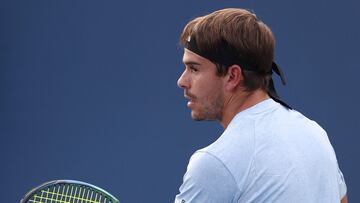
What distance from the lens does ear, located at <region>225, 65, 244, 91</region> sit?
2.03 meters

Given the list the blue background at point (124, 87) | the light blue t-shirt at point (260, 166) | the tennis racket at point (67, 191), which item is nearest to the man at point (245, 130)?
the light blue t-shirt at point (260, 166)

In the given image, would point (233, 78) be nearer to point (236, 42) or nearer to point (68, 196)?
point (236, 42)

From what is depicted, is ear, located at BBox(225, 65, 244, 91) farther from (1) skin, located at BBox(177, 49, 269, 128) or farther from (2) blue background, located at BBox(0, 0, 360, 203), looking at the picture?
(2) blue background, located at BBox(0, 0, 360, 203)

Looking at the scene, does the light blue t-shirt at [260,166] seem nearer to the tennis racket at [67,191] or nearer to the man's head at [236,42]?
the man's head at [236,42]

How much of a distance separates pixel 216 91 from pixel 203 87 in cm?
4

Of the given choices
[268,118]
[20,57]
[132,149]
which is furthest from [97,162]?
[268,118]

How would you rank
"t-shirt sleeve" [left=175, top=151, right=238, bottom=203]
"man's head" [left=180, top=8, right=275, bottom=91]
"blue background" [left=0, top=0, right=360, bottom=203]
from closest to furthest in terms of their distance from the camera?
"t-shirt sleeve" [left=175, top=151, right=238, bottom=203]
"man's head" [left=180, top=8, right=275, bottom=91]
"blue background" [left=0, top=0, right=360, bottom=203]

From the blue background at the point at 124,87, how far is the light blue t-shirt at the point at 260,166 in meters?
2.64

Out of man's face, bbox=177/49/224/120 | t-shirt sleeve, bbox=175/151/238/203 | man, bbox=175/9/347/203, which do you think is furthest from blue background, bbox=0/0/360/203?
t-shirt sleeve, bbox=175/151/238/203

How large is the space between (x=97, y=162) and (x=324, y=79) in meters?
1.53

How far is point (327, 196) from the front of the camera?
1.97 meters

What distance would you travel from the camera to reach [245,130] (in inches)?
74.8

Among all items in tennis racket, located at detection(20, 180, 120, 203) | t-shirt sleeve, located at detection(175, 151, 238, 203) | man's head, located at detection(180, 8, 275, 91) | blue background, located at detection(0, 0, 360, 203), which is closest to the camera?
t-shirt sleeve, located at detection(175, 151, 238, 203)

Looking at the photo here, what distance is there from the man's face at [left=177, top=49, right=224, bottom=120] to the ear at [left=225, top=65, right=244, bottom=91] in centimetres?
Answer: 2
